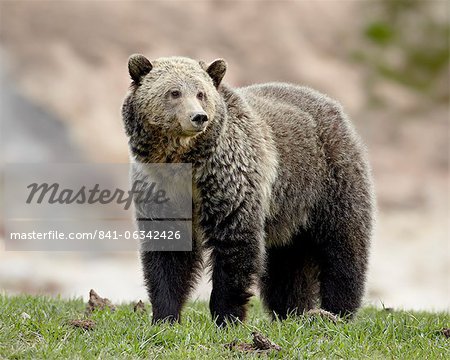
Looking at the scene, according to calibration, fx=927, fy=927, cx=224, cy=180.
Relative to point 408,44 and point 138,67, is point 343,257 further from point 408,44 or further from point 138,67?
point 408,44

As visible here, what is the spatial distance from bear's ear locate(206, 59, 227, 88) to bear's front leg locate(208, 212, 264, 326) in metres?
1.11

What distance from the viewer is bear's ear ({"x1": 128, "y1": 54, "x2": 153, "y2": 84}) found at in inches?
288

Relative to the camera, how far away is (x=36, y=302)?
7.90 metres

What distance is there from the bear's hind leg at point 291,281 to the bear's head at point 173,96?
189 cm

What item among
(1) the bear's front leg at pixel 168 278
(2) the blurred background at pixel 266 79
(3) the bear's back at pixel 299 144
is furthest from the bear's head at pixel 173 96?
(2) the blurred background at pixel 266 79

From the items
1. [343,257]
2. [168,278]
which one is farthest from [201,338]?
[343,257]

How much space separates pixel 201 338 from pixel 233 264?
39.2 inches

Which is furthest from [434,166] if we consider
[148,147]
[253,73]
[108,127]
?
[148,147]

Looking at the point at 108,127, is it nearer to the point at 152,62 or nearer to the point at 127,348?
the point at 152,62

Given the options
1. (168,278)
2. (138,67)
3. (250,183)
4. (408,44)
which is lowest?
(168,278)

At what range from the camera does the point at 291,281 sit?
28.2 feet

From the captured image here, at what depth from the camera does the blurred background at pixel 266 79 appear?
18219mm

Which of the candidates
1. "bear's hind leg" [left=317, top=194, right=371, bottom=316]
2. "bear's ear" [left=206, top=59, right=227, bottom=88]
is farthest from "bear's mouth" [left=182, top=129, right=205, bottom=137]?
"bear's hind leg" [left=317, top=194, right=371, bottom=316]

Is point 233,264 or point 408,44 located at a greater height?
point 408,44
